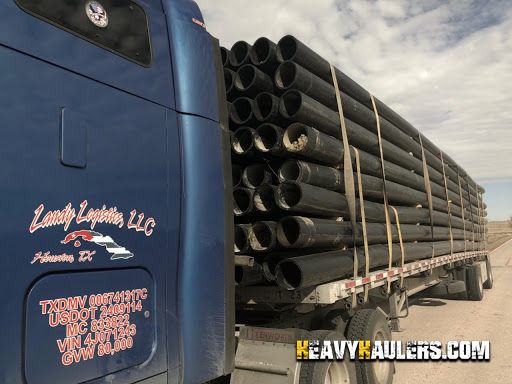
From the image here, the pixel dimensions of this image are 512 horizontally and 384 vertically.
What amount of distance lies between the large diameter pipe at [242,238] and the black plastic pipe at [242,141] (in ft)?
2.43

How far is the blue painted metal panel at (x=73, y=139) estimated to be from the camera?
6.13 ft

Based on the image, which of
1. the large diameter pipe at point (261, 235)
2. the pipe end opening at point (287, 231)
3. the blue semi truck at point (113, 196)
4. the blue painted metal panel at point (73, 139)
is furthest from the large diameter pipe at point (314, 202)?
the blue painted metal panel at point (73, 139)

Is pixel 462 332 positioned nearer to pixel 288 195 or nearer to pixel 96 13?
pixel 288 195

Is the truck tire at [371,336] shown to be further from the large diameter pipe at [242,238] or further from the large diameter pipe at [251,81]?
the large diameter pipe at [251,81]

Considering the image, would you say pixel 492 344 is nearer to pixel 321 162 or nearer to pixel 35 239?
pixel 321 162

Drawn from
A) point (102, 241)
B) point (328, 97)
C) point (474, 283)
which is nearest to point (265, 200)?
point (328, 97)

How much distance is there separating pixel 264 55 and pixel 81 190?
264 centimetres

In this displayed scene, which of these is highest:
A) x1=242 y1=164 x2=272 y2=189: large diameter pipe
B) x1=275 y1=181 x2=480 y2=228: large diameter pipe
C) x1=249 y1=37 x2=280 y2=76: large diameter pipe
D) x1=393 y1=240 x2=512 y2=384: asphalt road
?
x1=249 y1=37 x2=280 y2=76: large diameter pipe

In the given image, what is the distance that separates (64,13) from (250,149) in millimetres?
2165

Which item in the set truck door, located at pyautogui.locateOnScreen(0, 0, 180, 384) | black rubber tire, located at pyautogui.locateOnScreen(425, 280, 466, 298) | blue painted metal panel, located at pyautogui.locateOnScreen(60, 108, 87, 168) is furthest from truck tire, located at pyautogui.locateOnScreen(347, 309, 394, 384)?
black rubber tire, located at pyautogui.locateOnScreen(425, 280, 466, 298)

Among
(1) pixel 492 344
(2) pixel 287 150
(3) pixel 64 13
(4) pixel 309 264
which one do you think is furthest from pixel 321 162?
(1) pixel 492 344

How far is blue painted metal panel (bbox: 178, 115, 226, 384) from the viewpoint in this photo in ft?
7.77

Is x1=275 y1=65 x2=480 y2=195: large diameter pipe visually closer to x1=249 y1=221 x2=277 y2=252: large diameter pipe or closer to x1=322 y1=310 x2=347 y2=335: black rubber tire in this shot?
x1=249 y1=221 x2=277 y2=252: large diameter pipe

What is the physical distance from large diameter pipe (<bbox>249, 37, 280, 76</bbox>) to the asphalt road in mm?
4219
